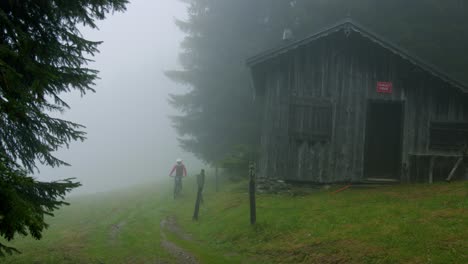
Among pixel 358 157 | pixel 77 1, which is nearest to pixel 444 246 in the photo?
pixel 77 1

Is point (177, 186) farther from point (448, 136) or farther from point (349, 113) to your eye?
point (448, 136)

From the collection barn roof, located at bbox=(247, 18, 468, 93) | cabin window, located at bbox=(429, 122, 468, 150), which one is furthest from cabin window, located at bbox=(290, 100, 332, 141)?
cabin window, located at bbox=(429, 122, 468, 150)

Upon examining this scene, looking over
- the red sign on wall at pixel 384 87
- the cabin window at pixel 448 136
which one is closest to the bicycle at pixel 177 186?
the red sign on wall at pixel 384 87

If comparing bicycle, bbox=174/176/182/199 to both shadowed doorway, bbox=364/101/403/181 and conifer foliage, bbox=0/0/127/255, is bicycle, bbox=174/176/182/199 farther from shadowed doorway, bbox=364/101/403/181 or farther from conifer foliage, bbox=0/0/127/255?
conifer foliage, bbox=0/0/127/255

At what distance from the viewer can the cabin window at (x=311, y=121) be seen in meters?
16.9

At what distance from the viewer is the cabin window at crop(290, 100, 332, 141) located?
16859 mm

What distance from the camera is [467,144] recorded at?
1661 centimetres

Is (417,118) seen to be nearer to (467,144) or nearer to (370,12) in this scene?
(467,144)

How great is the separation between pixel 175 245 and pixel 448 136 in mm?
12109

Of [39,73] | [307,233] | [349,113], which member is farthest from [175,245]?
[349,113]

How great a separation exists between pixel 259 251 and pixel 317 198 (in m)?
5.35

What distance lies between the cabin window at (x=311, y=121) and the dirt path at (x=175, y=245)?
614 centimetres

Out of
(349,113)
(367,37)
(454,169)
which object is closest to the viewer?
(454,169)

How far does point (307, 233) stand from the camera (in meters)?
10.5
